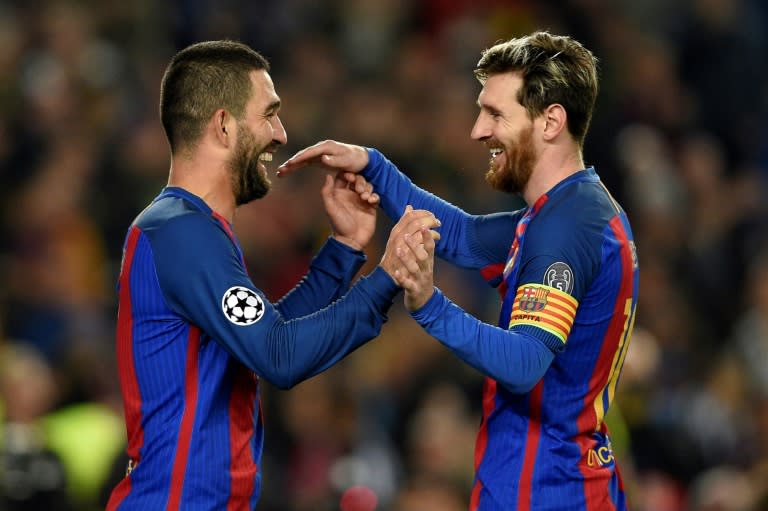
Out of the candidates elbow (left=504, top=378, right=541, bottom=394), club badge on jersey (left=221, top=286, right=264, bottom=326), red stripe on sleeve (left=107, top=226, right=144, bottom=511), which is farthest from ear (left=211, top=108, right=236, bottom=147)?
elbow (left=504, top=378, right=541, bottom=394)

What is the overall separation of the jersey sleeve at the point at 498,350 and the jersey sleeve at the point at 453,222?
69cm

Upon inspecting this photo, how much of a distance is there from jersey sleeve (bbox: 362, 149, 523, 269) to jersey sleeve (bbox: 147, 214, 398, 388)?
0.66 meters

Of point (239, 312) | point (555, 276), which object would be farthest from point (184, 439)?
point (555, 276)

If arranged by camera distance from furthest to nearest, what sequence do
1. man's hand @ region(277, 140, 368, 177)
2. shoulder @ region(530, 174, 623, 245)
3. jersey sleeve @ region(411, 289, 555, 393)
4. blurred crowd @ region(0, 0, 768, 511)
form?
blurred crowd @ region(0, 0, 768, 511), man's hand @ region(277, 140, 368, 177), shoulder @ region(530, 174, 623, 245), jersey sleeve @ region(411, 289, 555, 393)

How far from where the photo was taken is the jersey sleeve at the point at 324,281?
4207 mm

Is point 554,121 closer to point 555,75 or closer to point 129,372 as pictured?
point 555,75

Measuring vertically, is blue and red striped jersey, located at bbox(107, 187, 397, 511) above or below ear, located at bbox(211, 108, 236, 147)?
below

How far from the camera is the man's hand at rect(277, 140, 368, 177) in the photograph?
4180mm

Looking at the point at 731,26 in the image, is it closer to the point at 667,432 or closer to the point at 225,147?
the point at 667,432

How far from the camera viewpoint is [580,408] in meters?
3.81

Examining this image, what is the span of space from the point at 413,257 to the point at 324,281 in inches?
26.8

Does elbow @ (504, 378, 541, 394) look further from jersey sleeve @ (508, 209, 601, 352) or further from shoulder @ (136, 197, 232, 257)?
shoulder @ (136, 197, 232, 257)

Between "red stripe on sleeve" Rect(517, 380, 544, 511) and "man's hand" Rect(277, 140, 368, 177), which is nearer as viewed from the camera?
"red stripe on sleeve" Rect(517, 380, 544, 511)

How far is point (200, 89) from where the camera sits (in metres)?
3.84
